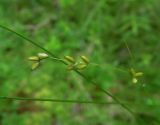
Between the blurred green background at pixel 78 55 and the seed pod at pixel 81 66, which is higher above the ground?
the blurred green background at pixel 78 55

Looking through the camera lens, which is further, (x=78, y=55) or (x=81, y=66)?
(x=78, y=55)

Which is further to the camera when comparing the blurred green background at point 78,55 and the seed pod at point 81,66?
the blurred green background at point 78,55

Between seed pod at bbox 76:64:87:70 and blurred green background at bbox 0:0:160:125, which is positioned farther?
blurred green background at bbox 0:0:160:125

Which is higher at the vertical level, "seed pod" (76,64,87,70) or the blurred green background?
the blurred green background

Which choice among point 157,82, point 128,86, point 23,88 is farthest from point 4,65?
point 157,82

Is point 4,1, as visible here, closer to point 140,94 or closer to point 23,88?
point 23,88

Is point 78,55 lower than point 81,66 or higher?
higher

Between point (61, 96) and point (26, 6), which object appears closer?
point (61, 96)

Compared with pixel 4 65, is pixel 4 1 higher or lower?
higher
